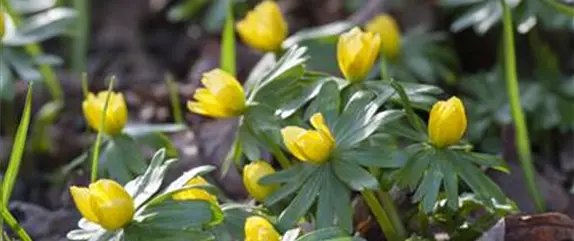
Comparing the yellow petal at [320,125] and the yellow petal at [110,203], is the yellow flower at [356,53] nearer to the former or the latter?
the yellow petal at [320,125]

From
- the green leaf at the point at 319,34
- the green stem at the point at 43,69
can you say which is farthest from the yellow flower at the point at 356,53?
the green stem at the point at 43,69

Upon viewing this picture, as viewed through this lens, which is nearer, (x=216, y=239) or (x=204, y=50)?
(x=216, y=239)

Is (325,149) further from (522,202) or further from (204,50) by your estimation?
(204,50)

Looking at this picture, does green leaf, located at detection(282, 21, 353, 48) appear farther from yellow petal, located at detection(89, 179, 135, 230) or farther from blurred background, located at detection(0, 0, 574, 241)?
yellow petal, located at detection(89, 179, 135, 230)

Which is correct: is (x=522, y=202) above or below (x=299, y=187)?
below

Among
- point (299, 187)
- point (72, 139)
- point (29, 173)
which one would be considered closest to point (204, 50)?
point (72, 139)

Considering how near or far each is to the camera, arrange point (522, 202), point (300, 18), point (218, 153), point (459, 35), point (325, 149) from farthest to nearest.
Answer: point (300, 18)
point (459, 35)
point (218, 153)
point (522, 202)
point (325, 149)
